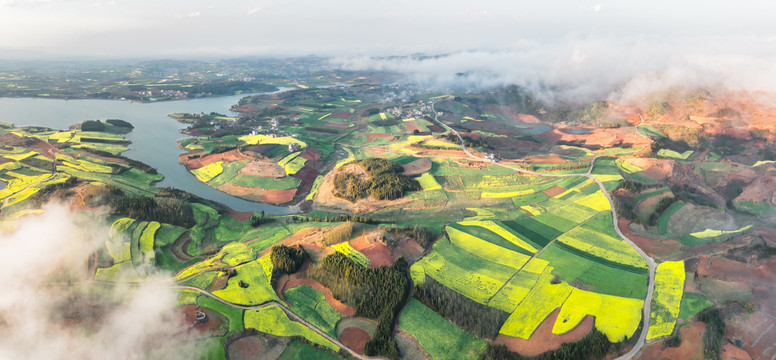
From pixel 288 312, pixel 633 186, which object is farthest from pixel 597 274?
pixel 288 312

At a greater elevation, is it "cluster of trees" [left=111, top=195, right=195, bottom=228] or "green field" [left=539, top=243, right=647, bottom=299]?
"cluster of trees" [left=111, top=195, right=195, bottom=228]

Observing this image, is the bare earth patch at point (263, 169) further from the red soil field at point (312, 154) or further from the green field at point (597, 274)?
the green field at point (597, 274)

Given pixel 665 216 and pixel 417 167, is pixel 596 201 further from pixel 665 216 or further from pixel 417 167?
pixel 417 167

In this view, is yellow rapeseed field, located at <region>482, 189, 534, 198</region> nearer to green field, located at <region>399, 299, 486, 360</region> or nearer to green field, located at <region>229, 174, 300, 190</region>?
green field, located at <region>399, 299, 486, 360</region>

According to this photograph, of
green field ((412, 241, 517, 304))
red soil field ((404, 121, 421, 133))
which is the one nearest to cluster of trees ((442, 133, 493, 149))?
red soil field ((404, 121, 421, 133))

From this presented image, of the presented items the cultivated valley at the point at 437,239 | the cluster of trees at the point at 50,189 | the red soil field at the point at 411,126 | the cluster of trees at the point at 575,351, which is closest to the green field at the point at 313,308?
the cultivated valley at the point at 437,239
